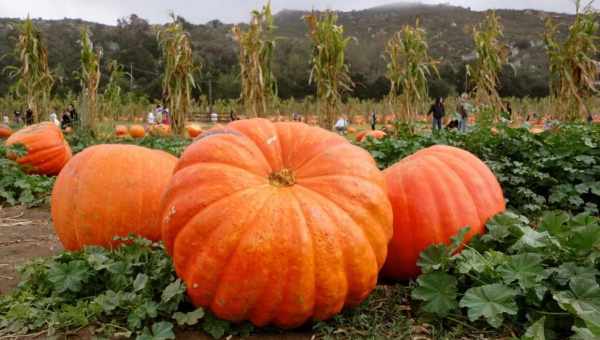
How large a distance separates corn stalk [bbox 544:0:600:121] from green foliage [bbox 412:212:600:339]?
890cm

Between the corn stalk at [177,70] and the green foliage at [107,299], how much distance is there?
8.69 meters

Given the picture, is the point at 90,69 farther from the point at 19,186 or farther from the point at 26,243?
the point at 26,243

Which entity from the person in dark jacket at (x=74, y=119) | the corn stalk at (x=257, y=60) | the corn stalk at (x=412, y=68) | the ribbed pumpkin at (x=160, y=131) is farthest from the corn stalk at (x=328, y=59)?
the person in dark jacket at (x=74, y=119)

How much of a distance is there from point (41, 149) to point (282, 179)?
5041 mm

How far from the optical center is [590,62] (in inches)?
400

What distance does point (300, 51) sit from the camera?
200 feet

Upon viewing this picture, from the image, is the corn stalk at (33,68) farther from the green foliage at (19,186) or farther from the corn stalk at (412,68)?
the corn stalk at (412,68)

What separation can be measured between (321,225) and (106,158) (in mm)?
1635

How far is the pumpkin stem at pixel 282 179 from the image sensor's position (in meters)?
2.18

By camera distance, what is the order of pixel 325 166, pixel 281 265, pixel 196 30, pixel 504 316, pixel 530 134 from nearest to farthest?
pixel 281 265, pixel 504 316, pixel 325 166, pixel 530 134, pixel 196 30

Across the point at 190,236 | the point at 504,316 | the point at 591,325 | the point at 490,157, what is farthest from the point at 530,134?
the point at 190,236

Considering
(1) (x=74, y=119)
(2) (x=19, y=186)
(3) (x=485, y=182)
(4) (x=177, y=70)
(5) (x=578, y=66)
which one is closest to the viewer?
(3) (x=485, y=182)

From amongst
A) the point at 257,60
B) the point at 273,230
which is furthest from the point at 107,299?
the point at 257,60

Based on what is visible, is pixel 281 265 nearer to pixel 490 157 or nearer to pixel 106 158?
pixel 106 158
